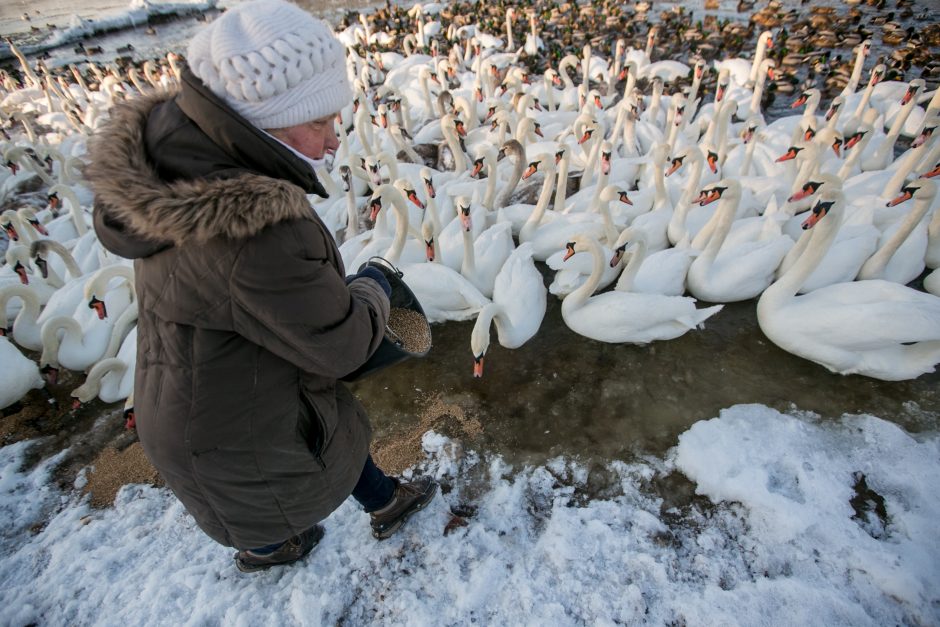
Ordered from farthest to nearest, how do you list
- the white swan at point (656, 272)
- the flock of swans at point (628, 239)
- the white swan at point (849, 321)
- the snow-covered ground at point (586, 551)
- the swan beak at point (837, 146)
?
the swan beak at point (837, 146) < the white swan at point (656, 272) < the flock of swans at point (628, 239) < the white swan at point (849, 321) < the snow-covered ground at point (586, 551)

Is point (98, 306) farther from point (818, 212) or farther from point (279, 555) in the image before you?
point (818, 212)

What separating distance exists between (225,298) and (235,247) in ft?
0.61

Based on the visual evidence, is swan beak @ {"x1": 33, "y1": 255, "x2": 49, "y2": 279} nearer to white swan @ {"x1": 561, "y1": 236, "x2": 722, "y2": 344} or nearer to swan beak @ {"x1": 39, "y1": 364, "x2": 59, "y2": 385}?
swan beak @ {"x1": 39, "y1": 364, "x2": 59, "y2": 385}

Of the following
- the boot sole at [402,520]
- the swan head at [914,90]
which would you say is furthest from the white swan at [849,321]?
the swan head at [914,90]

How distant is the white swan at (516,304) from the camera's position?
15.5 feet

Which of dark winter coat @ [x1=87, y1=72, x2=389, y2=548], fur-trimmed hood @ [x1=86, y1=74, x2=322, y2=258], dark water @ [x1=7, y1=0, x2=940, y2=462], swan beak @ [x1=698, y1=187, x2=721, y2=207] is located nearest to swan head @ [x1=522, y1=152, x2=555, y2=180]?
swan beak @ [x1=698, y1=187, x2=721, y2=207]

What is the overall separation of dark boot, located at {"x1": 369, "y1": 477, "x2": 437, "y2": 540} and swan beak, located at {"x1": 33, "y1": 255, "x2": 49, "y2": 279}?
545 cm

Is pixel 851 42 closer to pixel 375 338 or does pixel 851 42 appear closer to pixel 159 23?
pixel 375 338

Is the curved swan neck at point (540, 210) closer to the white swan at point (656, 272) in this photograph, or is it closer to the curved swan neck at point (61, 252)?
the white swan at point (656, 272)

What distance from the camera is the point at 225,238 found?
59.7 inches

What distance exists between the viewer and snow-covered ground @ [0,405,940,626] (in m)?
3.05

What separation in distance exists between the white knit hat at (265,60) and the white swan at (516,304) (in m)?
2.91

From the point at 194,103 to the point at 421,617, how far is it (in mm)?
3081

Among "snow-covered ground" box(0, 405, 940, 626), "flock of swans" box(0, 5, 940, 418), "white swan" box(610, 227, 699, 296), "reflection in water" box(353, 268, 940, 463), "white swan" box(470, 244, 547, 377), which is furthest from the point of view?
"white swan" box(610, 227, 699, 296)
